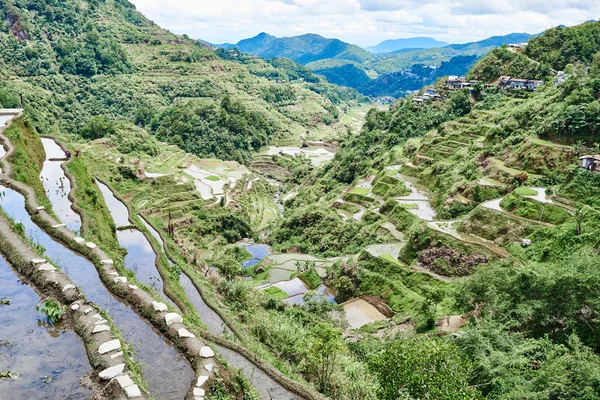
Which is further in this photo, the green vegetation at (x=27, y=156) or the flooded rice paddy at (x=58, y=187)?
the green vegetation at (x=27, y=156)

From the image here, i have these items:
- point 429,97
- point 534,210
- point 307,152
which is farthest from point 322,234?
point 307,152

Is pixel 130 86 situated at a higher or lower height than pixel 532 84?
higher

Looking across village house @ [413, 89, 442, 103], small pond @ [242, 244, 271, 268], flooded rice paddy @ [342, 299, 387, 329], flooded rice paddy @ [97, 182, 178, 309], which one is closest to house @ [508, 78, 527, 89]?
village house @ [413, 89, 442, 103]

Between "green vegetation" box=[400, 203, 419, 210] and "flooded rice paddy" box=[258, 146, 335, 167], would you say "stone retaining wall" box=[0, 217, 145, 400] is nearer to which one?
"green vegetation" box=[400, 203, 419, 210]

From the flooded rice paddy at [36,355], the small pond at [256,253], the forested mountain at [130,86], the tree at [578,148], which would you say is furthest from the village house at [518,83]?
the flooded rice paddy at [36,355]

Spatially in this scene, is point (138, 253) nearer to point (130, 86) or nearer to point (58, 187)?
point (58, 187)

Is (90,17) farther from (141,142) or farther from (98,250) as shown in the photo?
(98,250)

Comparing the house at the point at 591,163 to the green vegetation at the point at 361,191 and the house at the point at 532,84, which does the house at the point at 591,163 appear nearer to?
the green vegetation at the point at 361,191
